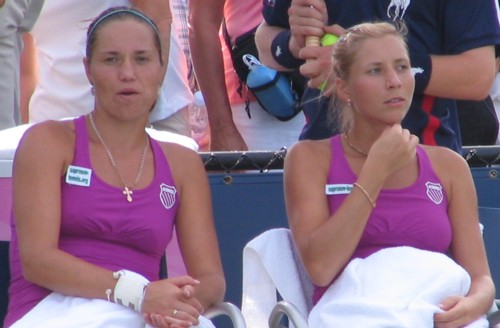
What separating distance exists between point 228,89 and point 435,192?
177 cm

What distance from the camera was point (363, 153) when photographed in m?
3.77

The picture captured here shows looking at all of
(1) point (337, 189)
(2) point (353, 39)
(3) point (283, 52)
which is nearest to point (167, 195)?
(1) point (337, 189)

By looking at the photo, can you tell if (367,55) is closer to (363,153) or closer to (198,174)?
(363,153)

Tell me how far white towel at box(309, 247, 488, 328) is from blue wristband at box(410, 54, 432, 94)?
54cm

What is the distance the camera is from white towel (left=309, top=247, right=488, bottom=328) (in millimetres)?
3352

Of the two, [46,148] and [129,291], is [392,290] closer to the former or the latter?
[129,291]

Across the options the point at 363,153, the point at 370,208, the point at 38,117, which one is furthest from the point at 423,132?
the point at 38,117

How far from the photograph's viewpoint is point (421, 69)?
372 cm

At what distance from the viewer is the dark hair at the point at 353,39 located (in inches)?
145

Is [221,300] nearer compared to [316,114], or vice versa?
[221,300]

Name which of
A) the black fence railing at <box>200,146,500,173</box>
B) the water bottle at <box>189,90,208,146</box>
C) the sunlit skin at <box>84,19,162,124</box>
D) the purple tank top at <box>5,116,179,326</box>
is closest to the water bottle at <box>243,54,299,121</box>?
the black fence railing at <box>200,146,500,173</box>

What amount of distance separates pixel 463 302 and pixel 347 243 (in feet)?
1.24

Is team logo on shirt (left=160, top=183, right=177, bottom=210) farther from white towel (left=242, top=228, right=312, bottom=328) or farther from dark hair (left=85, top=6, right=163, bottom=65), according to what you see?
dark hair (left=85, top=6, right=163, bottom=65)

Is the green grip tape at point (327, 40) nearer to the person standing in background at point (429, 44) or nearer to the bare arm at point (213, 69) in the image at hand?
the person standing in background at point (429, 44)
